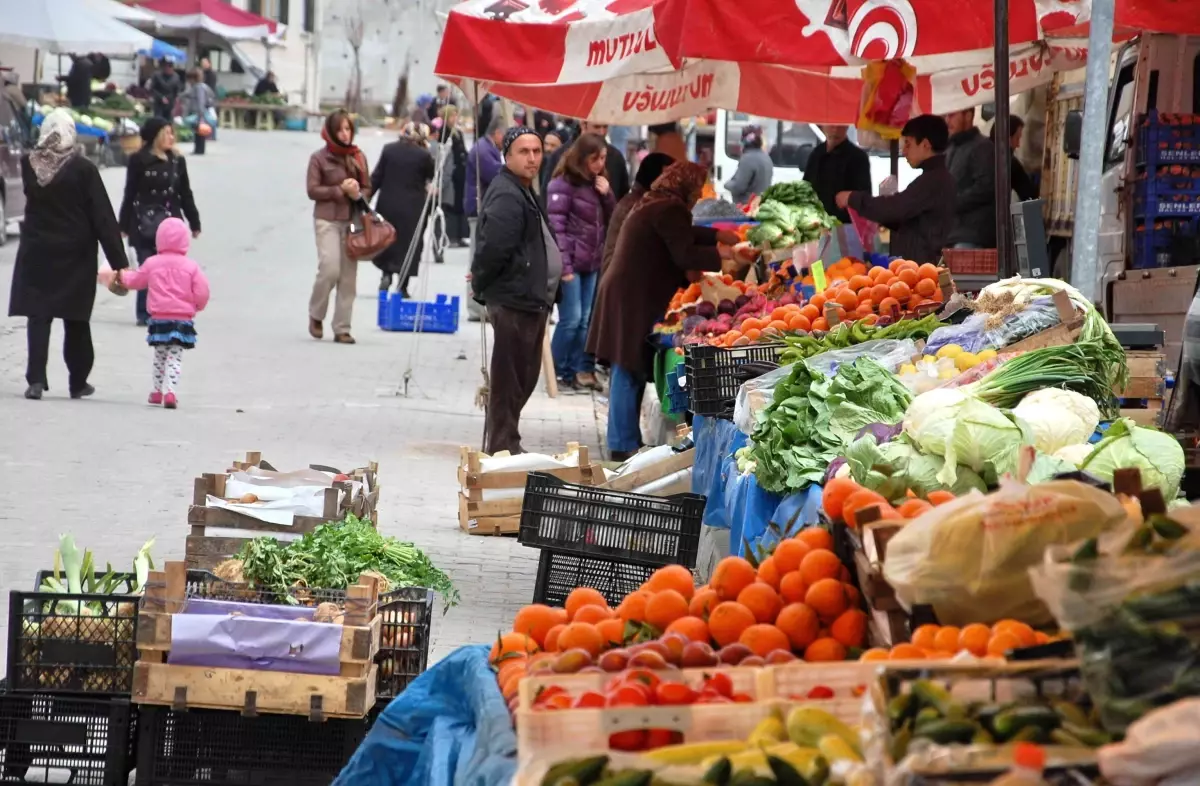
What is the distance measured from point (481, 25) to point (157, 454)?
369cm

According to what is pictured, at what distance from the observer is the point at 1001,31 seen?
7.76 metres

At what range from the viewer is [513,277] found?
35.3 feet

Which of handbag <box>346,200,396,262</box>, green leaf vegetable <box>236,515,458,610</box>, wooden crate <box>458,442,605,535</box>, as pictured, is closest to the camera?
green leaf vegetable <box>236,515,458,610</box>

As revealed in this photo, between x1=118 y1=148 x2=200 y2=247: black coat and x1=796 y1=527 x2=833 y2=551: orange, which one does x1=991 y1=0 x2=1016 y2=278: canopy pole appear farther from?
x1=118 y1=148 x2=200 y2=247: black coat

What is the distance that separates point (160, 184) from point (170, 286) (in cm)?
515

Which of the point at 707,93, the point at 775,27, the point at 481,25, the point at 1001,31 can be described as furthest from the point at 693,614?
the point at 707,93

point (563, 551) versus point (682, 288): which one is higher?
point (682, 288)

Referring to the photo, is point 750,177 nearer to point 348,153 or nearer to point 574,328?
point 574,328

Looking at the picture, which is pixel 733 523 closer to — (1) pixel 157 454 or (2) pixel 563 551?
(2) pixel 563 551

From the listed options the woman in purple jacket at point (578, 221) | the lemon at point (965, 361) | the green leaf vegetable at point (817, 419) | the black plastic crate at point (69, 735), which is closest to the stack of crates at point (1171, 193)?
the woman in purple jacket at point (578, 221)

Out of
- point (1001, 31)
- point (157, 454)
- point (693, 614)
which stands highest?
point (1001, 31)

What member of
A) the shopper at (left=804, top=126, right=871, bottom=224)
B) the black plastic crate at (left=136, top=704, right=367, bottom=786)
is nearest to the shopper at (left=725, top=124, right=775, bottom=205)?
the shopper at (left=804, top=126, right=871, bottom=224)

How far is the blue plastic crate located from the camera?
66.2 ft

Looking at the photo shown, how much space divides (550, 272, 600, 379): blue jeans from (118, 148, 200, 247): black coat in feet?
13.8
